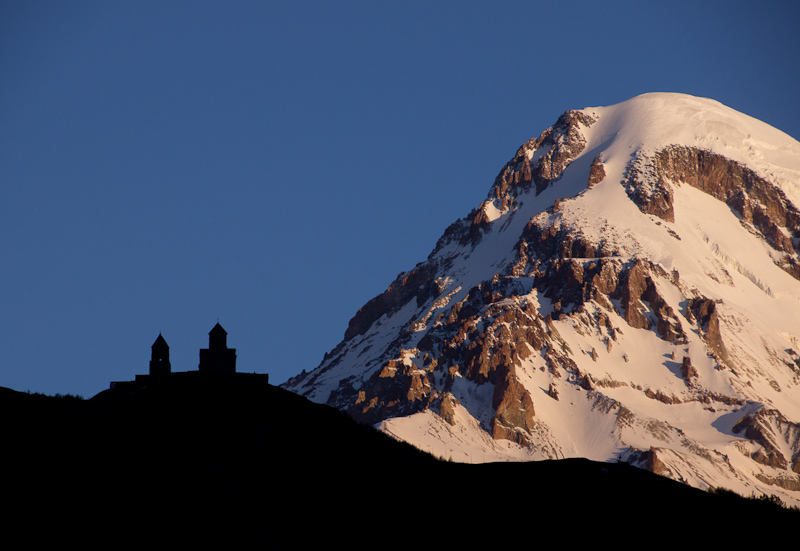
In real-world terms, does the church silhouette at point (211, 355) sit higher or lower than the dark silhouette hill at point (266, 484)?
higher

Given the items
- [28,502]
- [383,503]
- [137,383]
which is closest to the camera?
[28,502]

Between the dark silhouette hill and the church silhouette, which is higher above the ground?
the church silhouette

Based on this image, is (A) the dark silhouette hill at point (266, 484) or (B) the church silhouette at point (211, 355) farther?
(B) the church silhouette at point (211, 355)

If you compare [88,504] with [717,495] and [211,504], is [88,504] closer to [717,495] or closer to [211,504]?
[211,504]

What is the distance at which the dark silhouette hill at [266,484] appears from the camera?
4875 centimetres

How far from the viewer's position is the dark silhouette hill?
160ft

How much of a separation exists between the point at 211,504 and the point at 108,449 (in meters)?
5.35

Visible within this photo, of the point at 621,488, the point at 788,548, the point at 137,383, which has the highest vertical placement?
the point at 137,383

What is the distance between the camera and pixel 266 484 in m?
59.2

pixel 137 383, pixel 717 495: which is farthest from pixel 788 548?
pixel 137 383

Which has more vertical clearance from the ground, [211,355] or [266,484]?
[211,355]

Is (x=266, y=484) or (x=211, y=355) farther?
(x=211, y=355)

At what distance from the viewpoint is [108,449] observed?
52750 millimetres

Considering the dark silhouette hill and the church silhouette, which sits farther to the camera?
the church silhouette
